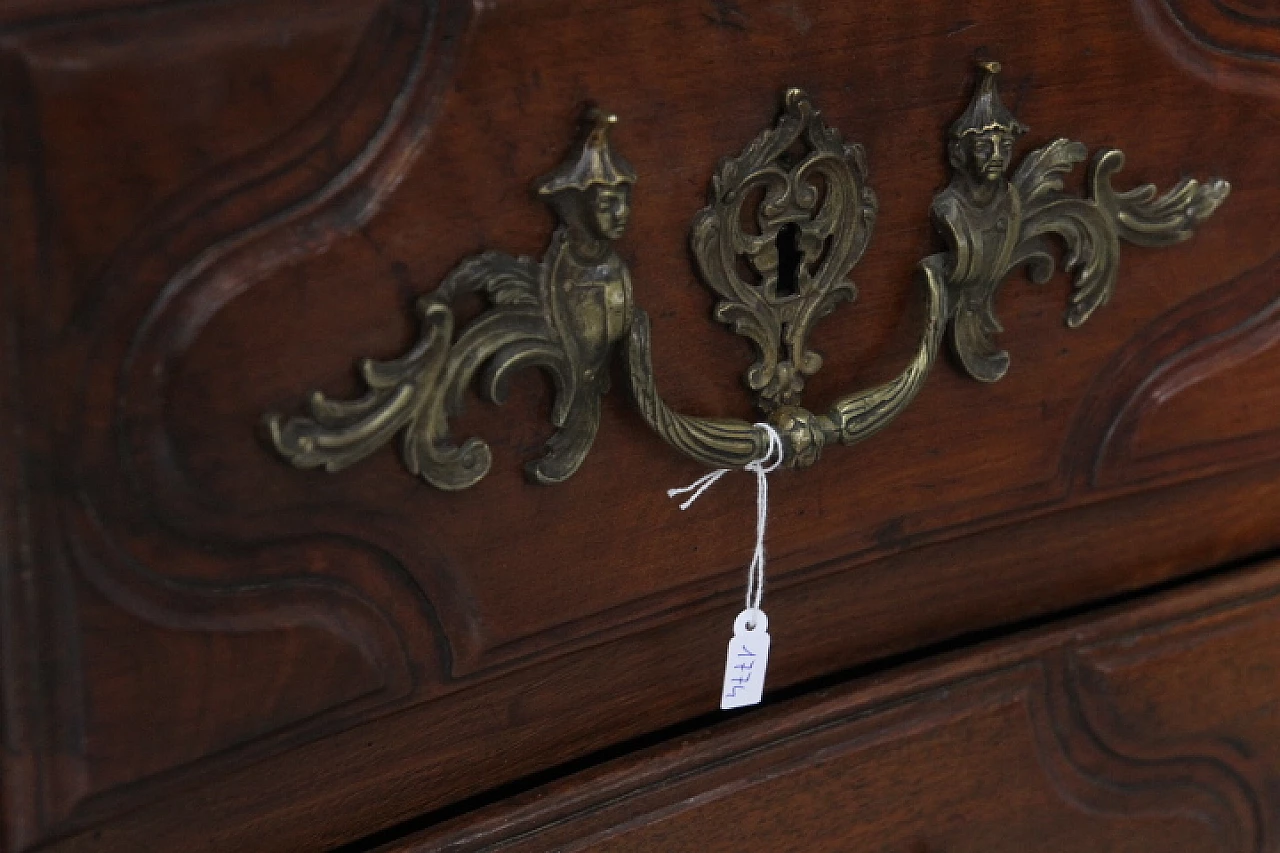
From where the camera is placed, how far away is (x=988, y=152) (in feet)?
1.66

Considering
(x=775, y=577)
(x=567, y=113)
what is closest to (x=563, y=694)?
(x=775, y=577)

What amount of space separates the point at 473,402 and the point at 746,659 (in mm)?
153

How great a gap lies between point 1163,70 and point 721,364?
192 mm

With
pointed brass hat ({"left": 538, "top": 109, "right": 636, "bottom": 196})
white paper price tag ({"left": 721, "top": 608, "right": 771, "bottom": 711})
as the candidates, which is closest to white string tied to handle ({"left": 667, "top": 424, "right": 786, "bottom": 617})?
white paper price tag ({"left": 721, "top": 608, "right": 771, "bottom": 711})

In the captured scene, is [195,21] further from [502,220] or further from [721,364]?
[721,364]

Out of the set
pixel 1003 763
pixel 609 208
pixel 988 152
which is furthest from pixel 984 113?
pixel 1003 763

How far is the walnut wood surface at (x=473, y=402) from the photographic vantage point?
15.1 inches

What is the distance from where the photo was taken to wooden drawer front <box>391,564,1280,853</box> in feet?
1.75

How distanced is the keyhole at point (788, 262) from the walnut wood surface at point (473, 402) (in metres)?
0.02

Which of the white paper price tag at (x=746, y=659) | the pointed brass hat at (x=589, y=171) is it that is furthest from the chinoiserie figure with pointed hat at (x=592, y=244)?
the white paper price tag at (x=746, y=659)

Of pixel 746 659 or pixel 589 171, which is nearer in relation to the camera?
pixel 589 171

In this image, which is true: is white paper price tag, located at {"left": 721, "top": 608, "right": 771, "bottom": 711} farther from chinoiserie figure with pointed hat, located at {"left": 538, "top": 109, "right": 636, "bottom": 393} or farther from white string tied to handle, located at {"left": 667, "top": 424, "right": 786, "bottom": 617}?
chinoiserie figure with pointed hat, located at {"left": 538, "top": 109, "right": 636, "bottom": 393}

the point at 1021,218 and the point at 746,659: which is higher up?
the point at 1021,218

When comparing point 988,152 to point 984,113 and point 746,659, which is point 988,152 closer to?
point 984,113
